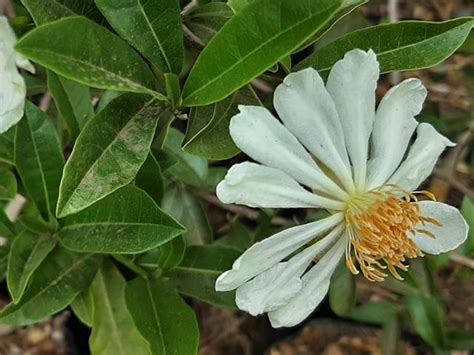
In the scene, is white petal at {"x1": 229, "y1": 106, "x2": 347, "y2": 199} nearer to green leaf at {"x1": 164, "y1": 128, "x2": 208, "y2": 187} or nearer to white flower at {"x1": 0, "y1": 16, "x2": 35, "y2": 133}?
white flower at {"x1": 0, "y1": 16, "x2": 35, "y2": 133}

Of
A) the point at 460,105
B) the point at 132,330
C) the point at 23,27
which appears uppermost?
the point at 23,27

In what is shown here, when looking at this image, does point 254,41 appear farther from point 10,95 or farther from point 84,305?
point 84,305

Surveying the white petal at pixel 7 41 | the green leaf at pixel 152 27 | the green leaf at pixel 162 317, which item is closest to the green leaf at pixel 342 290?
the green leaf at pixel 162 317

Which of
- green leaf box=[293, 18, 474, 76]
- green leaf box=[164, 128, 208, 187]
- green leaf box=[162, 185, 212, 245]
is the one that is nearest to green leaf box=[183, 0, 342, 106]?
green leaf box=[293, 18, 474, 76]

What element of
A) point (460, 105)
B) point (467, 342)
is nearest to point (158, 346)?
point (467, 342)

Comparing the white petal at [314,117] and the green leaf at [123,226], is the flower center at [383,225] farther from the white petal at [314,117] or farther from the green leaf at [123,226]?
the green leaf at [123,226]

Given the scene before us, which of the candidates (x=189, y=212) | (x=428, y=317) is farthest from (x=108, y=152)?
(x=428, y=317)

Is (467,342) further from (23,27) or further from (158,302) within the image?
(23,27)
